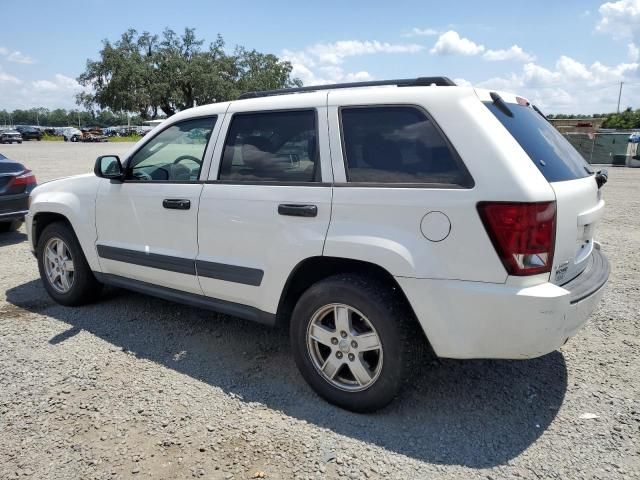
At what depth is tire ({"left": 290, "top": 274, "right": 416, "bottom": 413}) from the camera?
9.23ft

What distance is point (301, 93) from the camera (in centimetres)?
346

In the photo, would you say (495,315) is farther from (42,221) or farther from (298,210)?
(42,221)

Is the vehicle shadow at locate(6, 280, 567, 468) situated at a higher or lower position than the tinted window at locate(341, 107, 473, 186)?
lower

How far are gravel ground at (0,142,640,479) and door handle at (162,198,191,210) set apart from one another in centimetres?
113

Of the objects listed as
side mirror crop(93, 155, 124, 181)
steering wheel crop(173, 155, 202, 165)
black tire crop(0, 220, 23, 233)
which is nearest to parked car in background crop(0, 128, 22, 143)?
black tire crop(0, 220, 23, 233)

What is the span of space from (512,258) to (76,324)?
12.2 feet

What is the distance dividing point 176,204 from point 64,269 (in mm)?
1828

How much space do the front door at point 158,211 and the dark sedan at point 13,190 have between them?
416 cm

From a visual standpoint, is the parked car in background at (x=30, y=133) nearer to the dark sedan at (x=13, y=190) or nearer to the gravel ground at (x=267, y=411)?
the dark sedan at (x=13, y=190)

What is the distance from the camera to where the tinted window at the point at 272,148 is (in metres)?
3.19

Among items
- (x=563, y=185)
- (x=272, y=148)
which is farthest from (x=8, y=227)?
(x=563, y=185)

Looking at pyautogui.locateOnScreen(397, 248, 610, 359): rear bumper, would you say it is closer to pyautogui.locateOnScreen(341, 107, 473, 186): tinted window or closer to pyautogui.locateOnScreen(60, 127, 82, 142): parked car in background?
pyautogui.locateOnScreen(341, 107, 473, 186): tinted window

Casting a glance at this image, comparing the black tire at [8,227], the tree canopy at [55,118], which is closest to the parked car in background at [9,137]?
the black tire at [8,227]

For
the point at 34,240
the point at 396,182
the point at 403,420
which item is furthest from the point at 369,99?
the point at 34,240
